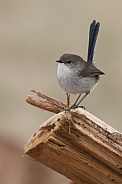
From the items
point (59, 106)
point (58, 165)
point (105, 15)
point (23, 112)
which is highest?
point (105, 15)

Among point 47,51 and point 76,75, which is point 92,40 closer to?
point 76,75

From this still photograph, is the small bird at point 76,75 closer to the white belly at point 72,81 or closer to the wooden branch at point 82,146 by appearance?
the white belly at point 72,81

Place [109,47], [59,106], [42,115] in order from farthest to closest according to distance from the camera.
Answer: [109,47], [42,115], [59,106]

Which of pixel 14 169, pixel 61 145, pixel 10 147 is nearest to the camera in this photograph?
pixel 61 145

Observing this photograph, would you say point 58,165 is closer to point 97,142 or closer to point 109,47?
point 97,142

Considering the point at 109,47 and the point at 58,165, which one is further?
the point at 109,47

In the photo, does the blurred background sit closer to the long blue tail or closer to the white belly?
the long blue tail

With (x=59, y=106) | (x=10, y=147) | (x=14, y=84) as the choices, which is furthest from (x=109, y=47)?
(x=59, y=106)

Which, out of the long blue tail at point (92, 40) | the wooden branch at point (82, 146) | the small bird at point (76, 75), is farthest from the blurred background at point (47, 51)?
the wooden branch at point (82, 146)
